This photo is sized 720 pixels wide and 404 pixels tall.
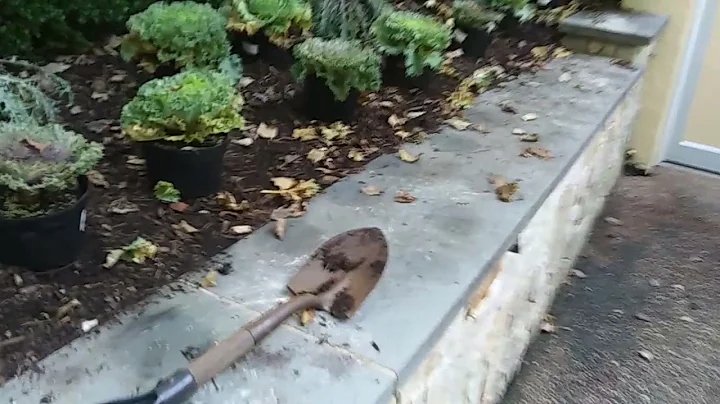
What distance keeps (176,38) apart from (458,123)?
871 mm

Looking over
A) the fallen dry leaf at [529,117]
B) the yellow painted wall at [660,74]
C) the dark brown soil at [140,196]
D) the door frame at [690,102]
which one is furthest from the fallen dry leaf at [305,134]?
the door frame at [690,102]

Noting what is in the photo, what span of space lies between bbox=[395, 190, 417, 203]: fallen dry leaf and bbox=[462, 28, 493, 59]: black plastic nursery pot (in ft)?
3.70

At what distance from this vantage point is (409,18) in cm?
230

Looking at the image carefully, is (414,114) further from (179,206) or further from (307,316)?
(307,316)

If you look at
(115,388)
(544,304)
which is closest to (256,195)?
(115,388)

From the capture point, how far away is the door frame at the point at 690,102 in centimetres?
320

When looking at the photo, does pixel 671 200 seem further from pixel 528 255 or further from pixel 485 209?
pixel 485 209

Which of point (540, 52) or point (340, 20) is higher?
point (340, 20)

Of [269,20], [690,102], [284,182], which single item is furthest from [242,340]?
[690,102]

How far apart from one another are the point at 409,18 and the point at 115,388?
1542mm

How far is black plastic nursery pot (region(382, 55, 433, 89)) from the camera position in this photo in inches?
93.1

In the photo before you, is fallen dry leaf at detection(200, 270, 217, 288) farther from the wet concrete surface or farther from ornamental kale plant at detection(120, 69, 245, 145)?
the wet concrete surface

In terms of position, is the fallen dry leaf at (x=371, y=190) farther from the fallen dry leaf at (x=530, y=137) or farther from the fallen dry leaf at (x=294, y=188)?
the fallen dry leaf at (x=530, y=137)

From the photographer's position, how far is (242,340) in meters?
1.20
